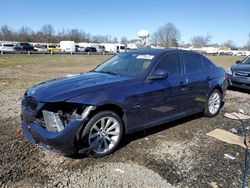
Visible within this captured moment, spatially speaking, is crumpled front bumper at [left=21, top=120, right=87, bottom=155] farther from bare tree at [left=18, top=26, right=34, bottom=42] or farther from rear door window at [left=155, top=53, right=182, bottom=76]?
bare tree at [left=18, top=26, right=34, bottom=42]

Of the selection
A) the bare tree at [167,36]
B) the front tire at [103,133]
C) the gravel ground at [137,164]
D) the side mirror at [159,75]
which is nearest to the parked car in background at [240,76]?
the gravel ground at [137,164]

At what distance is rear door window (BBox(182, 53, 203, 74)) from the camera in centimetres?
499

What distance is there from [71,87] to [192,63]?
9.35ft

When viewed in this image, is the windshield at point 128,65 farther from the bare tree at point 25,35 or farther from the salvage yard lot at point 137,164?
the bare tree at point 25,35

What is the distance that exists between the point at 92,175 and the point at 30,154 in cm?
113

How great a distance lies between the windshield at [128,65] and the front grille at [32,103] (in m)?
1.56

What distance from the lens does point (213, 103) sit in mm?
5785

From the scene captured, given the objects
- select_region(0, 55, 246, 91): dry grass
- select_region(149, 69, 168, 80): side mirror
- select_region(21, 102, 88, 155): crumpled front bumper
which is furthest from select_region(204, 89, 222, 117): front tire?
select_region(0, 55, 246, 91): dry grass

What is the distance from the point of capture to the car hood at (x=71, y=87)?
10.8 feet

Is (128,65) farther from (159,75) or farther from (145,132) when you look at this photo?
(145,132)

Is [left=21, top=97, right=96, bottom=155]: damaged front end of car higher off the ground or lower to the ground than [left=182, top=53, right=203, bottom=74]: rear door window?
lower

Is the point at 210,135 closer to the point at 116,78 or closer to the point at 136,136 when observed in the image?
the point at 136,136

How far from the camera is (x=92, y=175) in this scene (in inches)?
124

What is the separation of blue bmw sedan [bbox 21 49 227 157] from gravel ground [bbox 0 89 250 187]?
0.90ft
